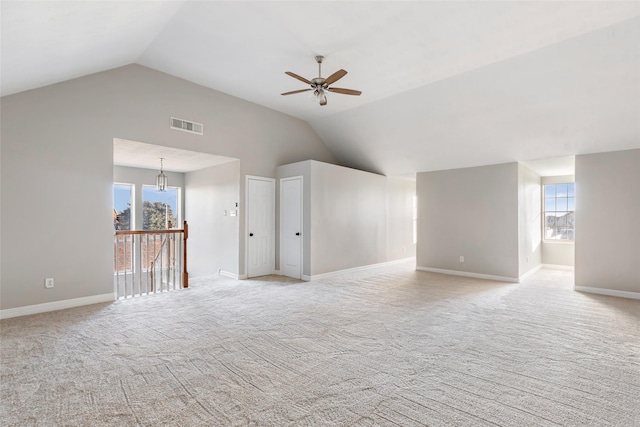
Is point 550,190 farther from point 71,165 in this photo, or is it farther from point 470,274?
point 71,165

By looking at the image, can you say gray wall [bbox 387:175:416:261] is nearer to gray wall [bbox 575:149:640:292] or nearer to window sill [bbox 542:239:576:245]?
window sill [bbox 542:239:576:245]

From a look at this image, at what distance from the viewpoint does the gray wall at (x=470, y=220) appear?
255 inches

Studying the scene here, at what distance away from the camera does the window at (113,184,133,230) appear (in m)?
7.73

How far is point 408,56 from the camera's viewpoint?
14.4ft

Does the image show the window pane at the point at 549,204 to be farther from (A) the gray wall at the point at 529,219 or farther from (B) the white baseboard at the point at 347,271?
(B) the white baseboard at the point at 347,271

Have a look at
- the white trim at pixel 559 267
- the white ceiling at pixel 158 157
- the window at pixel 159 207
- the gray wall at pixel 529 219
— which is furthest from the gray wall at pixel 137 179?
the white trim at pixel 559 267

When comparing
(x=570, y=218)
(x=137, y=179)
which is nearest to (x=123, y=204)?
(x=137, y=179)

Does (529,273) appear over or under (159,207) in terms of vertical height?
under

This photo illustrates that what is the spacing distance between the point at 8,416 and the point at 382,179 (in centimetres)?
756

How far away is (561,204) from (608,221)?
3.04m

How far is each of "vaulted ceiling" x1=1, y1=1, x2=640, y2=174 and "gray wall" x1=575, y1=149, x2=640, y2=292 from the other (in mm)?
315

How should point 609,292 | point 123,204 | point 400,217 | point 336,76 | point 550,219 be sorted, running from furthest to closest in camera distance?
point 400,217 < point 550,219 < point 123,204 < point 609,292 < point 336,76

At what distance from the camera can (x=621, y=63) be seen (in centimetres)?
393

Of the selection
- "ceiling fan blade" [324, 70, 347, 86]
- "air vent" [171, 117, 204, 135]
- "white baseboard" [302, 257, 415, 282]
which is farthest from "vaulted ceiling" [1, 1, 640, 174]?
"white baseboard" [302, 257, 415, 282]
